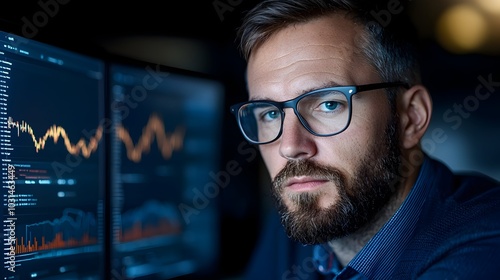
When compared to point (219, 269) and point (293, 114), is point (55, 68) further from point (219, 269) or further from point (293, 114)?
point (219, 269)

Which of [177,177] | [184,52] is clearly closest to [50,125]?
[177,177]

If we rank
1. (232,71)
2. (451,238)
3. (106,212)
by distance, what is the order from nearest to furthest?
(451,238) → (106,212) → (232,71)

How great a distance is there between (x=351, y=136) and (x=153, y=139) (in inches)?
22.7

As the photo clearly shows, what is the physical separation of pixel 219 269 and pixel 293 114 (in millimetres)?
691

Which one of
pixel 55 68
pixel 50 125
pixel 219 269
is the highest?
pixel 55 68

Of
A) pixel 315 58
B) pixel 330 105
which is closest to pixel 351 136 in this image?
pixel 330 105

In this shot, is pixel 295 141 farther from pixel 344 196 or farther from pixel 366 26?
pixel 366 26

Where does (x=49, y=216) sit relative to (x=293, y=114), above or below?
below

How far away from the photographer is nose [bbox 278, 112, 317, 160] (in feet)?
3.95

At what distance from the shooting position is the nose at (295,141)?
120 cm

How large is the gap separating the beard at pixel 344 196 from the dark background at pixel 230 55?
51 centimetres

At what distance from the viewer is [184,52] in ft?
5.86

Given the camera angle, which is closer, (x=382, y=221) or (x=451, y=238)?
(x=451, y=238)

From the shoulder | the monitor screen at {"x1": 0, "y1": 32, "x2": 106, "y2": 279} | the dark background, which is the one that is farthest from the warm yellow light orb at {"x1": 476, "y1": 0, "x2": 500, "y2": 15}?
the monitor screen at {"x1": 0, "y1": 32, "x2": 106, "y2": 279}
